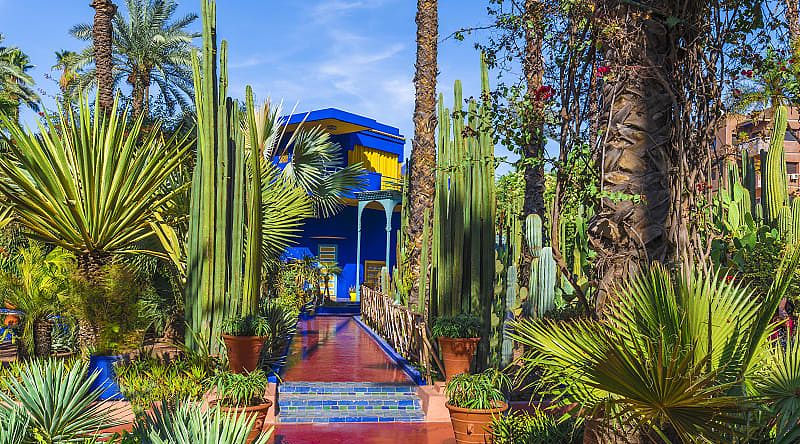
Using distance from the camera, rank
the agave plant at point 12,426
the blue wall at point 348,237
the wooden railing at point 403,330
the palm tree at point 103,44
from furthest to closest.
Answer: the blue wall at point 348,237
the palm tree at point 103,44
the wooden railing at point 403,330
the agave plant at point 12,426

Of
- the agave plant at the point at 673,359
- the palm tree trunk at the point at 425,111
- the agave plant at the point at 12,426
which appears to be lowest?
the agave plant at the point at 12,426

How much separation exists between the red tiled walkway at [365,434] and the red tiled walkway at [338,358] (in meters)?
1.51

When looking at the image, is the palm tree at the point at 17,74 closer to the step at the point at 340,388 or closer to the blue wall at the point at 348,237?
the blue wall at the point at 348,237

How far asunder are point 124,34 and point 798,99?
23958mm

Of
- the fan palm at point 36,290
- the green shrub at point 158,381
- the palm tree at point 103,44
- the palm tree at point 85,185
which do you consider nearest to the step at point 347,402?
the green shrub at point 158,381

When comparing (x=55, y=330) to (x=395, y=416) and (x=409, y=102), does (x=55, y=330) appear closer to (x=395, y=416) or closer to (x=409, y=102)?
(x=395, y=416)

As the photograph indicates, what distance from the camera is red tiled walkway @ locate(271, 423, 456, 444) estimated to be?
22.3ft

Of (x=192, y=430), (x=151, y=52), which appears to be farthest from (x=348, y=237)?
(x=192, y=430)

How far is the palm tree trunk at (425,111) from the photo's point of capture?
1152cm

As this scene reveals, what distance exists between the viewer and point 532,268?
7.08 meters

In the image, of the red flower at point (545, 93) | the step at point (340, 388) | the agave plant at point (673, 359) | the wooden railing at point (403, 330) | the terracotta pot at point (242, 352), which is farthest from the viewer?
the wooden railing at point (403, 330)

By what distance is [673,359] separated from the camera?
251cm

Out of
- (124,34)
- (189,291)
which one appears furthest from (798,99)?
(124,34)

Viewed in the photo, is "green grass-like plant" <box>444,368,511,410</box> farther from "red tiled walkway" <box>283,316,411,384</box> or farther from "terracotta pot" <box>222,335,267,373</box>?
"red tiled walkway" <box>283,316,411,384</box>
